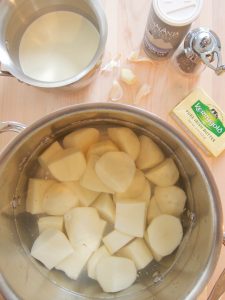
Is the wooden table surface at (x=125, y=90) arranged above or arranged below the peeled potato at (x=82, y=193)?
above

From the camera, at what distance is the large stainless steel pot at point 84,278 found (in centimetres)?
60

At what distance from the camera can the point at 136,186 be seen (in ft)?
2.46

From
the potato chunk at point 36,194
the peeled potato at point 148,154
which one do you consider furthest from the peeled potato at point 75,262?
the peeled potato at point 148,154

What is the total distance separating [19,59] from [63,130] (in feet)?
0.60

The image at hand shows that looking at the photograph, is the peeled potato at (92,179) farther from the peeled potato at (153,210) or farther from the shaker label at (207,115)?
the shaker label at (207,115)

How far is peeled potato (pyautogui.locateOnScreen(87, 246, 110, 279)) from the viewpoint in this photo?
0.74m

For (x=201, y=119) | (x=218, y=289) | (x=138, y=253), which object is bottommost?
(x=218, y=289)

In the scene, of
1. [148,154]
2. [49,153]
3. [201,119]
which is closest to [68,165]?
[49,153]

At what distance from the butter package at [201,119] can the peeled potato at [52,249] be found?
357 mm

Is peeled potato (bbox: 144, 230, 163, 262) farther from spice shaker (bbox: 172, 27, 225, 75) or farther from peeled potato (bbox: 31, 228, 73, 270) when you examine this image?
spice shaker (bbox: 172, 27, 225, 75)

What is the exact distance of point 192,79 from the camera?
801 mm

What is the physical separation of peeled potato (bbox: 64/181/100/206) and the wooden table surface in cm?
17

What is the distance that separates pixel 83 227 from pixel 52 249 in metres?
0.08

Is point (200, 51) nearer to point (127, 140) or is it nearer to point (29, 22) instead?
point (127, 140)
